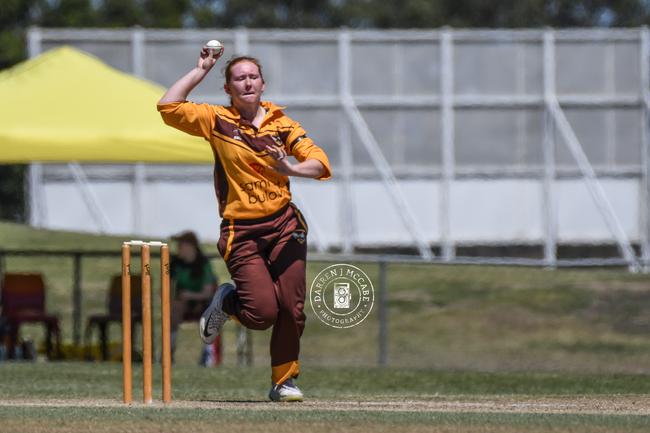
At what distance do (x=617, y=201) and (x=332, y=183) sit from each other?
17.2 feet

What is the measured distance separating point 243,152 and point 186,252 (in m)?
7.85

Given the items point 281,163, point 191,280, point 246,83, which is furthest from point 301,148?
point 191,280

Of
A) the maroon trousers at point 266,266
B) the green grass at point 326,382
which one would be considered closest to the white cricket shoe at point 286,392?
the maroon trousers at point 266,266

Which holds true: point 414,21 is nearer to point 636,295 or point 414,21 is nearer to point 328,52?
point 328,52

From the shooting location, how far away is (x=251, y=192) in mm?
9289

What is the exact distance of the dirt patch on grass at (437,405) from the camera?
9289mm

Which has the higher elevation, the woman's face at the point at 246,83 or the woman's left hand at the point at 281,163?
the woman's face at the point at 246,83

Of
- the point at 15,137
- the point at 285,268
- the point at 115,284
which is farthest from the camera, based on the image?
the point at 115,284

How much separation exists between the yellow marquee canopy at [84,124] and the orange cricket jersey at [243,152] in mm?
6847

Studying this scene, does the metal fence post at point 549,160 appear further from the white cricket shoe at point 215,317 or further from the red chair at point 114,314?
the white cricket shoe at point 215,317

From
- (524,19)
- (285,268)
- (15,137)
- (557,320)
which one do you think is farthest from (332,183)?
(524,19)

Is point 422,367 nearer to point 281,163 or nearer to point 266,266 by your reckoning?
point 266,266

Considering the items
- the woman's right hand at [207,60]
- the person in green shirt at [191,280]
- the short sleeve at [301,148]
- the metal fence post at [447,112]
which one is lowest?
the person in green shirt at [191,280]

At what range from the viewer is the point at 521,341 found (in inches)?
838
